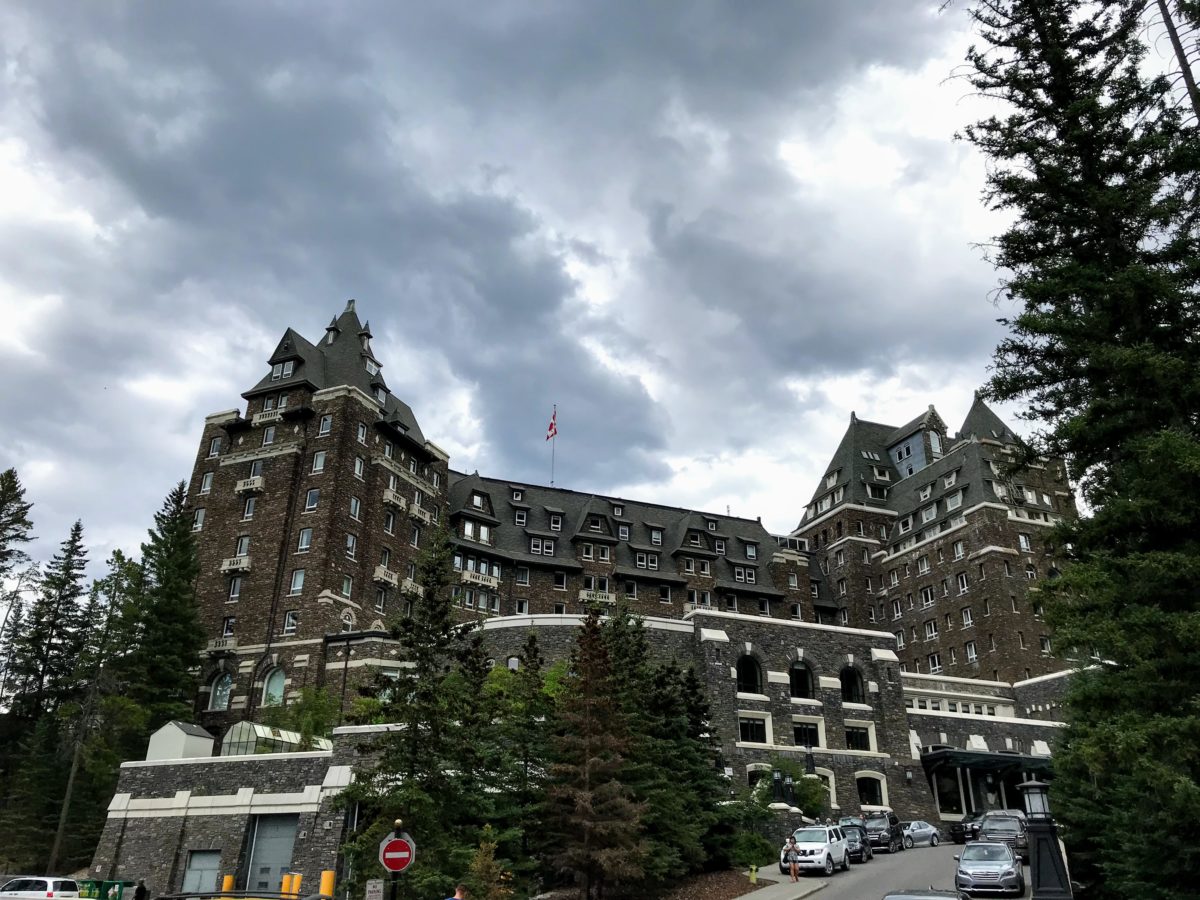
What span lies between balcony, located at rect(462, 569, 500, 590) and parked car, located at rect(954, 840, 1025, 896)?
3841 centimetres

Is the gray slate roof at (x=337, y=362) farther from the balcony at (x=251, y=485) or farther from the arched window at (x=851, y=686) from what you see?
the arched window at (x=851, y=686)

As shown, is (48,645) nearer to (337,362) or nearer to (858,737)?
(337,362)

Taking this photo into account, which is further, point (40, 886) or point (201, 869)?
point (201, 869)

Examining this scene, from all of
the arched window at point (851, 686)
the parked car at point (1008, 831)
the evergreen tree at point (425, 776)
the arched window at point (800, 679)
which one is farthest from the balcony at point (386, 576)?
the parked car at point (1008, 831)

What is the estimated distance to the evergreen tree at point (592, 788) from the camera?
23531 mm

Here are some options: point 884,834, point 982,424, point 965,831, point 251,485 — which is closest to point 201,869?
point 884,834

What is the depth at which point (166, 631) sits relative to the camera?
4734 centimetres

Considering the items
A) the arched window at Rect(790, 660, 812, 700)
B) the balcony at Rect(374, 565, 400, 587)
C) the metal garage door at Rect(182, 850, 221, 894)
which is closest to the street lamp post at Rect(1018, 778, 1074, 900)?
the metal garage door at Rect(182, 850, 221, 894)

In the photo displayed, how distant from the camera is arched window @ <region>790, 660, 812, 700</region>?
1961 inches

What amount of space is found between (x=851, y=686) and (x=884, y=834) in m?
14.1

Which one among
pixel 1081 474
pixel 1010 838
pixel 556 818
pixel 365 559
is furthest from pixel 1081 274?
pixel 365 559

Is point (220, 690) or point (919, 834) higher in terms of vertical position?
point (220, 690)

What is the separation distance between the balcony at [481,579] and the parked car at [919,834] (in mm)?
29437

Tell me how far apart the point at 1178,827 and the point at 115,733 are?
142 ft
